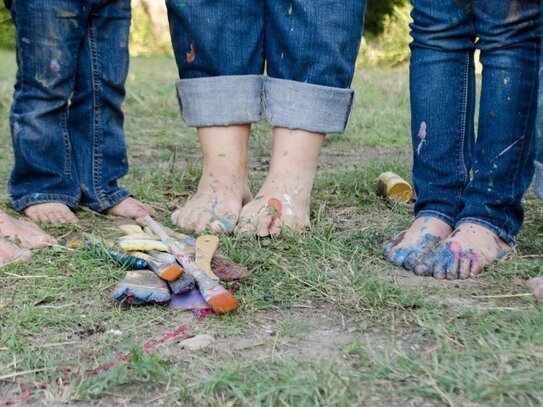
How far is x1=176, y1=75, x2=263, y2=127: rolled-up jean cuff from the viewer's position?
2.18 meters

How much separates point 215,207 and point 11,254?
0.54 metres

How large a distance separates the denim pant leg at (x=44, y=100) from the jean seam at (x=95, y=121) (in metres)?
0.05

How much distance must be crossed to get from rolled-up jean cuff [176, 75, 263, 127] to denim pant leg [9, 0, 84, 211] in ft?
1.18

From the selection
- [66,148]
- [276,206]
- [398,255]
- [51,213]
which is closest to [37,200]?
[51,213]

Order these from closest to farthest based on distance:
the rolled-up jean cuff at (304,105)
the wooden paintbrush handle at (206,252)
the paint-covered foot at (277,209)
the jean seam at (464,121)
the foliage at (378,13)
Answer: the wooden paintbrush handle at (206,252), the jean seam at (464,121), the paint-covered foot at (277,209), the rolled-up jean cuff at (304,105), the foliage at (378,13)

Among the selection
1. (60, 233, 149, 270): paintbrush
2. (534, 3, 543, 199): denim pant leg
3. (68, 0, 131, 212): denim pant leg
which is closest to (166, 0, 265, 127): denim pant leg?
(68, 0, 131, 212): denim pant leg

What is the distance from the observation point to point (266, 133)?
12.3ft

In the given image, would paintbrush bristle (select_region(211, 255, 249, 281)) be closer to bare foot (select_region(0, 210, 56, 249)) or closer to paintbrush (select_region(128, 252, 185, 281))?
paintbrush (select_region(128, 252, 185, 281))

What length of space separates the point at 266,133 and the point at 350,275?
6.88ft

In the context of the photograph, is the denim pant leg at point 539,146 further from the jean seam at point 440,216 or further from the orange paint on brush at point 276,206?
the orange paint on brush at point 276,206

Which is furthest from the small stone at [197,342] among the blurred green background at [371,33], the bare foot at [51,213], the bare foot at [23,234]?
the blurred green background at [371,33]

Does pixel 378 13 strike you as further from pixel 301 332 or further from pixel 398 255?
pixel 301 332

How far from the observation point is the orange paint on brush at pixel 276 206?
6.75ft

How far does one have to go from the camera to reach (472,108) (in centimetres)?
195
